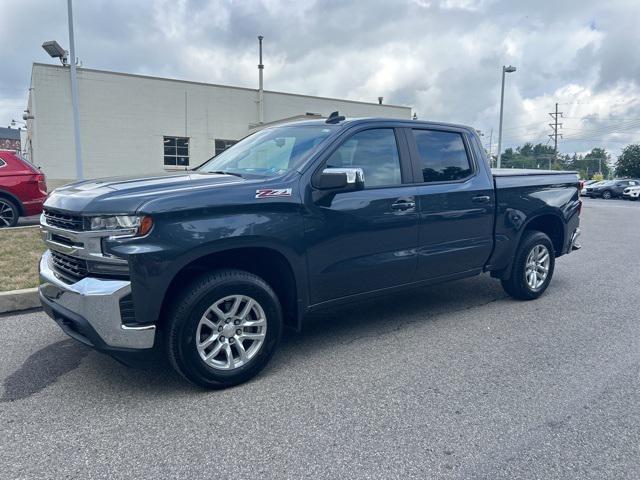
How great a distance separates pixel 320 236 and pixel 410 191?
43.1 inches

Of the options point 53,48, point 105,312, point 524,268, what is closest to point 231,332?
point 105,312

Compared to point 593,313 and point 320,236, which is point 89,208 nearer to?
point 320,236

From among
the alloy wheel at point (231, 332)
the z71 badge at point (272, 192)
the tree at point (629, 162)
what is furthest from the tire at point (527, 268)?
the tree at point (629, 162)

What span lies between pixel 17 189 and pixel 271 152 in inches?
302

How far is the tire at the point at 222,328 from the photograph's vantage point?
3277mm

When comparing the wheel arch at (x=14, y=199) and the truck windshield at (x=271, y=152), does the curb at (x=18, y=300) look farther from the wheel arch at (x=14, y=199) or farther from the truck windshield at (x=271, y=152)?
the wheel arch at (x=14, y=199)

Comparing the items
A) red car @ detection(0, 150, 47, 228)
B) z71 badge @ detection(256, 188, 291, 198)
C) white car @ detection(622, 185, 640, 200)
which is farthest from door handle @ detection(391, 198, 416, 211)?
white car @ detection(622, 185, 640, 200)

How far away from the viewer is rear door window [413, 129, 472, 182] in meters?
4.71

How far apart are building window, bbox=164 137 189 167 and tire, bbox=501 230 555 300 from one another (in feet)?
68.6

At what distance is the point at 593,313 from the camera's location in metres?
5.40

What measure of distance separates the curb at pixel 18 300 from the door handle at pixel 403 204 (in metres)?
3.83

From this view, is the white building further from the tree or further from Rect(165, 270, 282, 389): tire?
the tree

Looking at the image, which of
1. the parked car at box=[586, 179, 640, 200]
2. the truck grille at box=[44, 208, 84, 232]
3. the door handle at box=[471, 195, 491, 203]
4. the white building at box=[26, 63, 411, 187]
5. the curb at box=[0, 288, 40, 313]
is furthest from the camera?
the parked car at box=[586, 179, 640, 200]

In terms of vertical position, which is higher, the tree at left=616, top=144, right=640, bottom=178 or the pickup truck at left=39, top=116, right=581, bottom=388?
the tree at left=616, top=144, right=640, bottom=178
